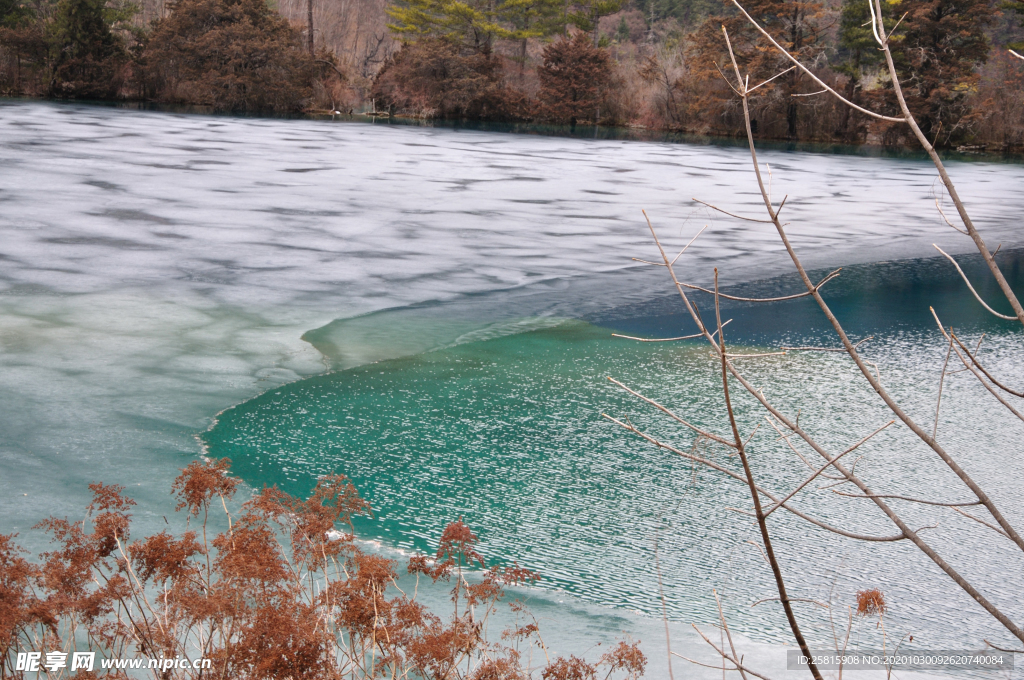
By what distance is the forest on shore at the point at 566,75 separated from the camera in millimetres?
23125

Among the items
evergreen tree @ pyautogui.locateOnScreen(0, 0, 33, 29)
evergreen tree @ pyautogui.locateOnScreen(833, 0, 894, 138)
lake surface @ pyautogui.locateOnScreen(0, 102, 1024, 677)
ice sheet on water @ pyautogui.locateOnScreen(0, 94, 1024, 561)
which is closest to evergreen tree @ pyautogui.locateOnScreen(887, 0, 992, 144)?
evergreen tree @ pyautogui.locateOnScreen(833, 0, 894, 138)

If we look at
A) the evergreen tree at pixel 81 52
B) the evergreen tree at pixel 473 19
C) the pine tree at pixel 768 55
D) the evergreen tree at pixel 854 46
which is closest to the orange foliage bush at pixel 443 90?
the evergreen tree at pixel 473 19

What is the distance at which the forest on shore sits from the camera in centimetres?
2312

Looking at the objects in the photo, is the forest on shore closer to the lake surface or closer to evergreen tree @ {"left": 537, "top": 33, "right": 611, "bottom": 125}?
evergreen tree @ {"left": 537, "top": 33, "right": 611, "bottom": 125}

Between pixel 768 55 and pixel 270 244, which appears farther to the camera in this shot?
pixel 768 55

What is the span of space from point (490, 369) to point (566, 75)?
2382 centimetres

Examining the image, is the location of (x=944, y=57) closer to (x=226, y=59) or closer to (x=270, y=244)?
(x=226, y=59)

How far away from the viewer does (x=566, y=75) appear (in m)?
27.4

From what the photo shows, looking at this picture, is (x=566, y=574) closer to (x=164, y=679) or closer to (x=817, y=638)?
(x=817, y=638)

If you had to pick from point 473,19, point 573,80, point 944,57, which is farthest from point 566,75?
point 944,57

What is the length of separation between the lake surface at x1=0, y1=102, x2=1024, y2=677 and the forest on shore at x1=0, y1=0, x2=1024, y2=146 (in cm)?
1399

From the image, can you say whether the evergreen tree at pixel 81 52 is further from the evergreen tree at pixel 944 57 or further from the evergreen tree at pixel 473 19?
the evergreen tree at pixel 944 57

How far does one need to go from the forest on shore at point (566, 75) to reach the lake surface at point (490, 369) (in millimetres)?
13990

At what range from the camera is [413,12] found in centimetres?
3431
